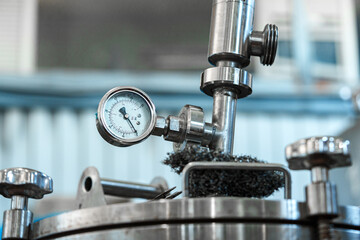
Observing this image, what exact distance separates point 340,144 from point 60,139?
12.0ft

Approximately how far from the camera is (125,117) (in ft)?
3.36

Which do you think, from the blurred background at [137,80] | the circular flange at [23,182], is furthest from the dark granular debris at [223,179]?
the blurred background at [137,80]

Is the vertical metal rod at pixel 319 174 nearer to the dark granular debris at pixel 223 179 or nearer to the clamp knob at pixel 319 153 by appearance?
the clamp knob at pixel 319 153

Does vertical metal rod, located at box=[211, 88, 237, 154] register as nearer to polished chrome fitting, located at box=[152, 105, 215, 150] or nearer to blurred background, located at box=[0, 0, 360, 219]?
polished chrome fitting, located at box=[152, 105, 215, 150]

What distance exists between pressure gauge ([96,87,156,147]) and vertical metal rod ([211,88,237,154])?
0.10 m

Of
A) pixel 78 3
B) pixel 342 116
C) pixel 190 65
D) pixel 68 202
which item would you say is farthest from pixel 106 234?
pixel 78 3

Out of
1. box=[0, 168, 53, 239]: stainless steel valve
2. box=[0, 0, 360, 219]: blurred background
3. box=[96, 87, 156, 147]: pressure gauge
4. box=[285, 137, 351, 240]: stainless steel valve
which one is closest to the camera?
box=[285, 137, 351, 240]: stainless steel valve

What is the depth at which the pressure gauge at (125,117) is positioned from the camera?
990mm

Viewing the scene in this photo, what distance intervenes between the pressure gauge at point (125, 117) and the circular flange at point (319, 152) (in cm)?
29

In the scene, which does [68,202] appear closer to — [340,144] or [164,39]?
[164,39]

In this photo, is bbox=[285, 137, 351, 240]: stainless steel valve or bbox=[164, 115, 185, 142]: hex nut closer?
bbox=[285, 137, 351, 240]: stainless steel valve

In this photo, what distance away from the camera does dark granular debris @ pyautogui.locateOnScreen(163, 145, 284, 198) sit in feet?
2.88

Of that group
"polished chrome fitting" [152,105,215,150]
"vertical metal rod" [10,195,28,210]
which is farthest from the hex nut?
"vertical metal rod" [10,195,28,210]

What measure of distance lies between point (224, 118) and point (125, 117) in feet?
0.50
